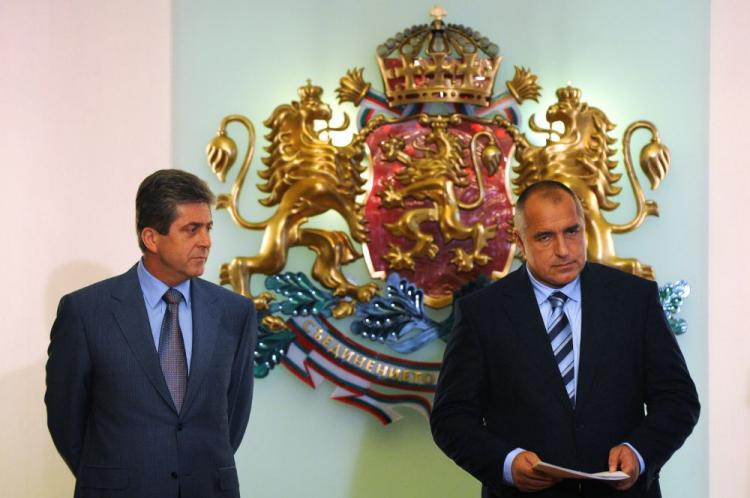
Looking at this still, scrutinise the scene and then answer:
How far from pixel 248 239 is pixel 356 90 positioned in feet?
2.39

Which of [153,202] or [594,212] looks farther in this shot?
[594,212]

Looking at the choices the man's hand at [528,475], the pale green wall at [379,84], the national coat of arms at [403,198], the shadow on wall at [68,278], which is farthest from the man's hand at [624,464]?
the shadow on wall at [68,278]

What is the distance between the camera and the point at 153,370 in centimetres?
298

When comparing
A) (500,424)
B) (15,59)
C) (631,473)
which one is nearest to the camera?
(631,473)

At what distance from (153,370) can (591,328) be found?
3.83 ft

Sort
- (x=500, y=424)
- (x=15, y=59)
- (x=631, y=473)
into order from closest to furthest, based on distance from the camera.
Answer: (x=631, y=473) → (x=500, y=424) → (x=15, y=59)

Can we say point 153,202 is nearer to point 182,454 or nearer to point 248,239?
point 182,454

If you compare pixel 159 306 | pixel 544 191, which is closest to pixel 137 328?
pixel 159 306

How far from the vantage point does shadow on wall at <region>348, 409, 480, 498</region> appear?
4.40 m

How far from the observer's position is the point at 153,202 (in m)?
3.10

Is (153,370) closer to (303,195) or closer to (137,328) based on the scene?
(137,328)

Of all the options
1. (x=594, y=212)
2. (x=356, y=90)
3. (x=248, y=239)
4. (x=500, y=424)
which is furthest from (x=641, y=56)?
(x=500, y=424)

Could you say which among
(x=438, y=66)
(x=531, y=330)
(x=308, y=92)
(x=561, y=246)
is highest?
(x=438, y=66)

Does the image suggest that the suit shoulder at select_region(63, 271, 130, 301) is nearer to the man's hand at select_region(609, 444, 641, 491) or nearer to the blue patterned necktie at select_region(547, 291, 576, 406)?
the blue patterned necktie at select_region(547, 291, 576, 406)
